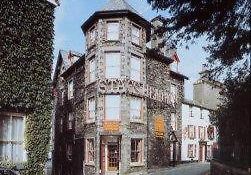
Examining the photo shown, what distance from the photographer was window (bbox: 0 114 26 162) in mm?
16469

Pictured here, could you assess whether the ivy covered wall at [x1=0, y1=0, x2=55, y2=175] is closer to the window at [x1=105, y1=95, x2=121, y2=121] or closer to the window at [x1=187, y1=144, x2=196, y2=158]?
the window at [x1=105, y1=95, x2=121, y2=121]

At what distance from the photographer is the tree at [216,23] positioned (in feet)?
36.4

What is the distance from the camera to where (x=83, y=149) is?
33.8 meters

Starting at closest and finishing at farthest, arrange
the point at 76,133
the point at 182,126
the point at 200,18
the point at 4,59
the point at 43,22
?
Answer: 1. the point at 200,18
2. the point at 4,59
3. the point at 43,22
4. the point at 76,133
5. the point at 182,126

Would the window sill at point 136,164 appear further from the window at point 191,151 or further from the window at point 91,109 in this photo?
the window at point 191,151

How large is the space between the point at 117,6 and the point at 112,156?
12.1 m

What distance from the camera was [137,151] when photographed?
31375mm

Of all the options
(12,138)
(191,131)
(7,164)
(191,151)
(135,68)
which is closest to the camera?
(7,164)

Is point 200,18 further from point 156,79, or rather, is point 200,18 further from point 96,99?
point 156,79

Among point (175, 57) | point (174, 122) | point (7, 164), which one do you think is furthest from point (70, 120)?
point (7, 164)

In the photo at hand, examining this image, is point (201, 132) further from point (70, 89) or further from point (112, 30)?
point (112, 30)

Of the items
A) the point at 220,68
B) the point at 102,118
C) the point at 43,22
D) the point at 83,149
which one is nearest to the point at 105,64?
the point at 102,118

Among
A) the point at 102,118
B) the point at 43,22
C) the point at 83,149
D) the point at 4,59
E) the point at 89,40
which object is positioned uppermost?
the point at 89,40

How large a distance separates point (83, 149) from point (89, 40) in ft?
31.0
